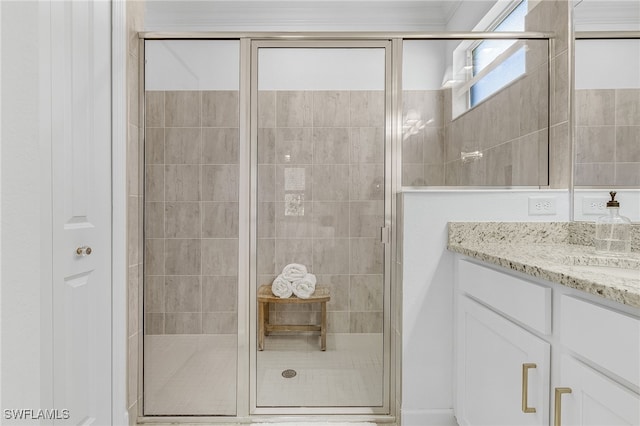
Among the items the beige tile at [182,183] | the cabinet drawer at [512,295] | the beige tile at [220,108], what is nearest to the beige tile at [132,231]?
the beige tile at [182,183]

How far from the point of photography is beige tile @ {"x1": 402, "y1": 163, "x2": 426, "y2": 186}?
6.25 feet

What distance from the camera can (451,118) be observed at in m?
1.90

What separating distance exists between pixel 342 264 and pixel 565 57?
57.2 inches

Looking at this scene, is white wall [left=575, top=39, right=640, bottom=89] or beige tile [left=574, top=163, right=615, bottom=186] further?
beige tile [left=574, top=163, right=615, bottom=186]

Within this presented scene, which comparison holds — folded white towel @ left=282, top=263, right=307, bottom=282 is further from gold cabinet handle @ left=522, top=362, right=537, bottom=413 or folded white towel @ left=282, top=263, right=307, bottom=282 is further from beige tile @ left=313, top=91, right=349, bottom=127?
gold cabinet handle @ left=522, top=362, right=537, bottom=413

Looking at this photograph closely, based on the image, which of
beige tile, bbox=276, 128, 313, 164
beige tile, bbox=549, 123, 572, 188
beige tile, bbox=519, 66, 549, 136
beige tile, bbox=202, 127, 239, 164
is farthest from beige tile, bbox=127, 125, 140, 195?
beige tile, bbox=549, 123, 572, 188

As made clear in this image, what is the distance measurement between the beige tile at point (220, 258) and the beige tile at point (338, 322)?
55 centimetres

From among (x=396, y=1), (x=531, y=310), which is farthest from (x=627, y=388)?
(x=396, y=1)

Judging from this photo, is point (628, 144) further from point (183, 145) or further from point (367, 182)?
point (183, 145)

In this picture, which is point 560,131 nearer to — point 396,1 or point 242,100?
point 242,100

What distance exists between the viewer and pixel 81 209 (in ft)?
4.96

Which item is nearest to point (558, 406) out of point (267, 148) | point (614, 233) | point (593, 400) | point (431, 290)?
point (593, 400)

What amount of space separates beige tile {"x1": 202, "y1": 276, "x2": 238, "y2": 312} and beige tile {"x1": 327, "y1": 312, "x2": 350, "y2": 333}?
50 cm

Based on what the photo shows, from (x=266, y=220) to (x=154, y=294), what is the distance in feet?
2.26
